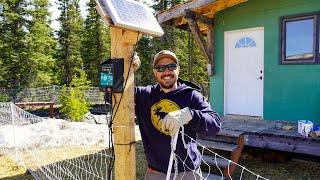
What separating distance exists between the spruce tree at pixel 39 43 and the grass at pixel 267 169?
18909 mm

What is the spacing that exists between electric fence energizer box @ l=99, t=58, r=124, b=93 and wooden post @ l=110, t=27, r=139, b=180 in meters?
0.06

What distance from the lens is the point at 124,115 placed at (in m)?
2.46

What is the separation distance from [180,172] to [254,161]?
4282 mm

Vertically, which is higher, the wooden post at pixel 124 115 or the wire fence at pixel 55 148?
the wooden post at pixel 124 115

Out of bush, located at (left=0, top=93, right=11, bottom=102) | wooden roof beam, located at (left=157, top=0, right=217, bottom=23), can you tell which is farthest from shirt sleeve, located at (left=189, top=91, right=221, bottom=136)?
bush, located at (left=0, top=93, right=11, bottom=102)

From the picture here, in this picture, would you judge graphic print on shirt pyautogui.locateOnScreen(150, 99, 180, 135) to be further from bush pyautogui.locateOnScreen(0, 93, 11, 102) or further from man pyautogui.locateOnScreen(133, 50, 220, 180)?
bush pyautogui.locateOnScreen(0, 93, 11, 102)

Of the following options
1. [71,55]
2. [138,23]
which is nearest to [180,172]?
[138,23]

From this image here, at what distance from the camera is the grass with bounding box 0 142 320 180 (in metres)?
5.51

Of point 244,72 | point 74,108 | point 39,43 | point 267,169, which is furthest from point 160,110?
point 39,43

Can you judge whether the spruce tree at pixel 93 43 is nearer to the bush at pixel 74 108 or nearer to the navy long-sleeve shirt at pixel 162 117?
the bush at pixel 74 108

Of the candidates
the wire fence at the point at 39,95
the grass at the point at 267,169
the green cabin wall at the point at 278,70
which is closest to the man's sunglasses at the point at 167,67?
the grass at the point at 267,169

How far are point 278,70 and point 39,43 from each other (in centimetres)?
2053

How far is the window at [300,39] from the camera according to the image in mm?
6355

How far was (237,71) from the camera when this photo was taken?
7.64 metres
